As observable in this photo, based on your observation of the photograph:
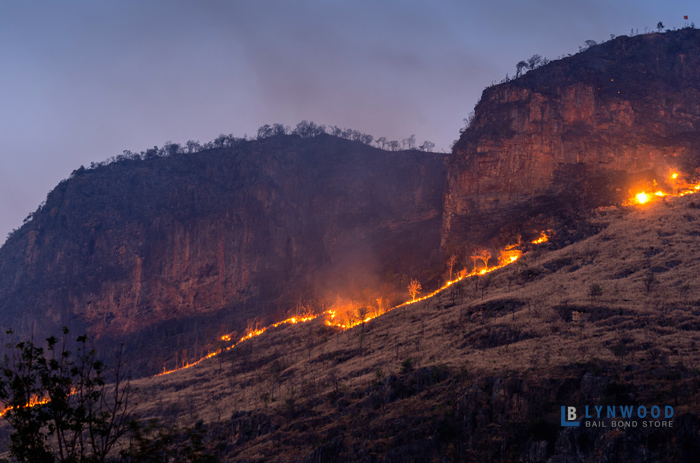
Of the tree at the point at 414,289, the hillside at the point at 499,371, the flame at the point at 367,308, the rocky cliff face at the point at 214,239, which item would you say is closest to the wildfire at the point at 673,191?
the hillside at the point at 499,371

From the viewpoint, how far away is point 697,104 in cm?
9844

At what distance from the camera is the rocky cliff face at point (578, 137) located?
9462 cm

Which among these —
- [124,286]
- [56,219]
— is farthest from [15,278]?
[124,286]

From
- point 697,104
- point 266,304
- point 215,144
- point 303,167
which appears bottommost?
point 266,304

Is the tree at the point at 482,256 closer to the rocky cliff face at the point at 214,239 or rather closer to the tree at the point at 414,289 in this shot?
the tree at the point at 414,289

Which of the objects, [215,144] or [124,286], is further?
[215,144]

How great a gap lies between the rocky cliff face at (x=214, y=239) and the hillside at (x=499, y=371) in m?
38.0

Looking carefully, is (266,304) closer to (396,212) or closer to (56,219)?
(396,212)

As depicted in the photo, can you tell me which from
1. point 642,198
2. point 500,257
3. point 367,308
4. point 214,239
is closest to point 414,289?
point 367,308

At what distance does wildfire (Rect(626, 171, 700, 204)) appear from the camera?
8725 cm

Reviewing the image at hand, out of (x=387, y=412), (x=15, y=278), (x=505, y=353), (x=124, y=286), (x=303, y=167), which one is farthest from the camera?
(x=303, y=167)

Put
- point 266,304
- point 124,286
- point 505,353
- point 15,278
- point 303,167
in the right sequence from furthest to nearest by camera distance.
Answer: point 303,167 < point 15,278 < point 124,286 < point 266,304 < point 505,353

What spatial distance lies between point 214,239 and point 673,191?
88.5 meters

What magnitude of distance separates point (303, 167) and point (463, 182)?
5472cm
